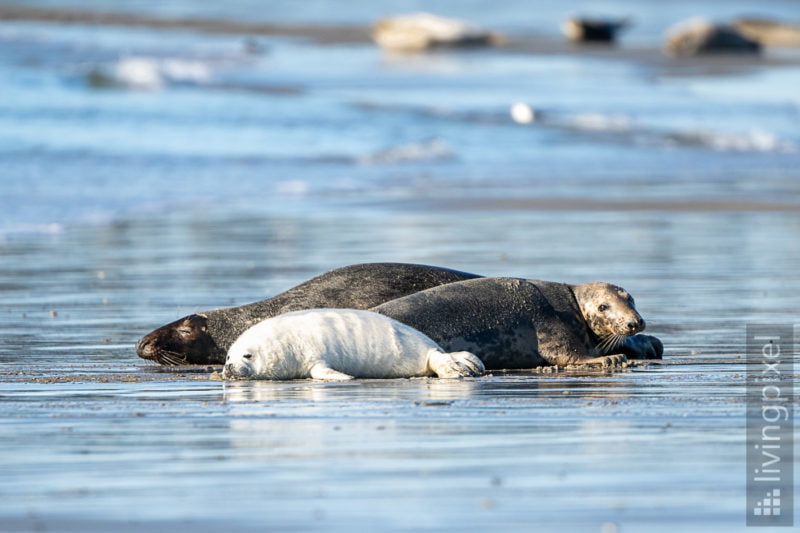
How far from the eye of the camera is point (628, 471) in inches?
186

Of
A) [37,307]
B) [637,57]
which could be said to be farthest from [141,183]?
[637,57]

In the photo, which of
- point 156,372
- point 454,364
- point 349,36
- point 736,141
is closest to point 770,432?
point 454,364

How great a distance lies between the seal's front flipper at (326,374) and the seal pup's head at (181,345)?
3.52ft

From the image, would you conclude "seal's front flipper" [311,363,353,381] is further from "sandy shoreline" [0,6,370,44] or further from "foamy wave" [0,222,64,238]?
"sandy shoreline" [0,6,370,44]

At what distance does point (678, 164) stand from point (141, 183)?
26.4ft

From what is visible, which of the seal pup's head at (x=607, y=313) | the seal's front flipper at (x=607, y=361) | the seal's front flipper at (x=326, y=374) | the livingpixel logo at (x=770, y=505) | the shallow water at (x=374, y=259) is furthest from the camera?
the seal pup's head at (x=607, y=313)

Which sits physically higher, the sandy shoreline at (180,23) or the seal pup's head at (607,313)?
the sandy shoreline at (180,23)

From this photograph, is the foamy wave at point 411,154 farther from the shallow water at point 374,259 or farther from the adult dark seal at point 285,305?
the adult dark seal at point 285,305

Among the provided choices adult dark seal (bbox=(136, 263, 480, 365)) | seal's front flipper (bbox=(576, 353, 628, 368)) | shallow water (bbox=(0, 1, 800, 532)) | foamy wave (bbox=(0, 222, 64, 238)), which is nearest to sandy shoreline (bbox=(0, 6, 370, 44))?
shallow water (bbox=(0, 1, 800, 532))

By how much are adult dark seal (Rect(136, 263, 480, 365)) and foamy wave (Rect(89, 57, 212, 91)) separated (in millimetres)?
26641

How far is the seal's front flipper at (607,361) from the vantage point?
Answer: 7.55 m

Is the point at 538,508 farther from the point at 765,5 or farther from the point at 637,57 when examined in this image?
the point at 765,5

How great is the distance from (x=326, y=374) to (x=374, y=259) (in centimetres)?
547

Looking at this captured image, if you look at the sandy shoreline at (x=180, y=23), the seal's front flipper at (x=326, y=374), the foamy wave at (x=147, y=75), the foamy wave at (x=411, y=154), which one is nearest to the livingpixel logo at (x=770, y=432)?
the seal's front flipper at (x=326, y=374)
